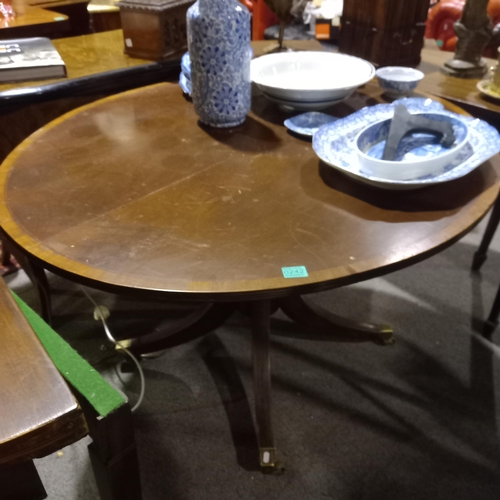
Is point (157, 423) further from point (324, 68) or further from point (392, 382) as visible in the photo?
point (324, 68)

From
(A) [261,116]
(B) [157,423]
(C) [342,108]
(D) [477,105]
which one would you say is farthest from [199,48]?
(B) [157,423]

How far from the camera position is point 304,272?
1.98ft

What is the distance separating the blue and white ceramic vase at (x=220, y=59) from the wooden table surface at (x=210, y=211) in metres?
0.05

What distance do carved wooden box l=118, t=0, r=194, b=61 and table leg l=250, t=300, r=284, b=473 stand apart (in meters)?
0.78

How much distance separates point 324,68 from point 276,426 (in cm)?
86

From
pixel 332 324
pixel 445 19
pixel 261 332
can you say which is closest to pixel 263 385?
pixel 261 332

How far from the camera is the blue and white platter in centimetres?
73

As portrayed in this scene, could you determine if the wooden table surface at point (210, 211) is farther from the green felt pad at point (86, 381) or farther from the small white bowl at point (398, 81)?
the small white bowl at point (398, 81)

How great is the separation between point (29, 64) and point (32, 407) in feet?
3.27

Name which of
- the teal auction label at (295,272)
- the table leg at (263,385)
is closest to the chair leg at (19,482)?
the teal auction label at (295,272)

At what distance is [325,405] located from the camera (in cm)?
120

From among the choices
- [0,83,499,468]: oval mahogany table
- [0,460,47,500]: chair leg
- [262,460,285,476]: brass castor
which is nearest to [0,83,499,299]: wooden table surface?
[0,83,499,468]: oval mahogany table

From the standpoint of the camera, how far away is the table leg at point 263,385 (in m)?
1.04

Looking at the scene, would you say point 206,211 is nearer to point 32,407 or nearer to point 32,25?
point 32,407
